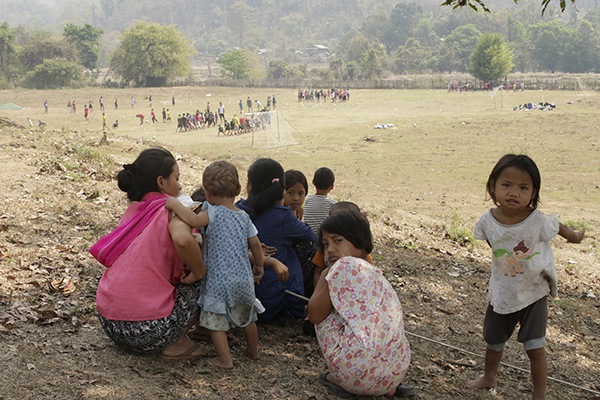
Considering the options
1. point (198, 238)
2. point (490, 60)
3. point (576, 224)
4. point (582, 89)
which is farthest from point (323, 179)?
→ point (490, 60)

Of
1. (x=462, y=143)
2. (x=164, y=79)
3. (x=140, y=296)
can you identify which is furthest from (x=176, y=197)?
(x=164, y=79)

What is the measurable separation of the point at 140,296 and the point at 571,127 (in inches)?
1147

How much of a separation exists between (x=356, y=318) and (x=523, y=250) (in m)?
1.02

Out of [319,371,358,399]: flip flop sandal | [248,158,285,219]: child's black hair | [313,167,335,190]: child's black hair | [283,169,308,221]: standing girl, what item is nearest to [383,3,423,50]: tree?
[313,167,335,190]: child's black hair

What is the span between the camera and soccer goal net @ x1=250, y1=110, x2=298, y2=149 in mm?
26442

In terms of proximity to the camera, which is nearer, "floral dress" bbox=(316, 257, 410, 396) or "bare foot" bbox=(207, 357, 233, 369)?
"floral dress" bbox=(316, 257, 410, 396)

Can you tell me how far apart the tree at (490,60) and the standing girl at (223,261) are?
2932 inches

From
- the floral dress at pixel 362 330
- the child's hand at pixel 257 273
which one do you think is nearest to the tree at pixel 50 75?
the child's hand at pixel 257 273

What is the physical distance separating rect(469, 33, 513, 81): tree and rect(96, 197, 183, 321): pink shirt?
7475cm

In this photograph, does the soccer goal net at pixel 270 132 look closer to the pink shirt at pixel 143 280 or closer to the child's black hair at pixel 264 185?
the child's black hair at pixel 264 185

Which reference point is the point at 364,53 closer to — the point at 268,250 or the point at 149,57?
the point at 149,57

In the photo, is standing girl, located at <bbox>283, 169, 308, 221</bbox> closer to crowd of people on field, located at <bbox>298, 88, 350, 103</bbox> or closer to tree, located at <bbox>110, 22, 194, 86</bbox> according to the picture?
crowd of people on field, located at <bbox>298, 88, 350, 103</bbox>

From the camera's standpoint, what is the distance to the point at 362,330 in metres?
3.36

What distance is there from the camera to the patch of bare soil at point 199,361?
11.8ft
